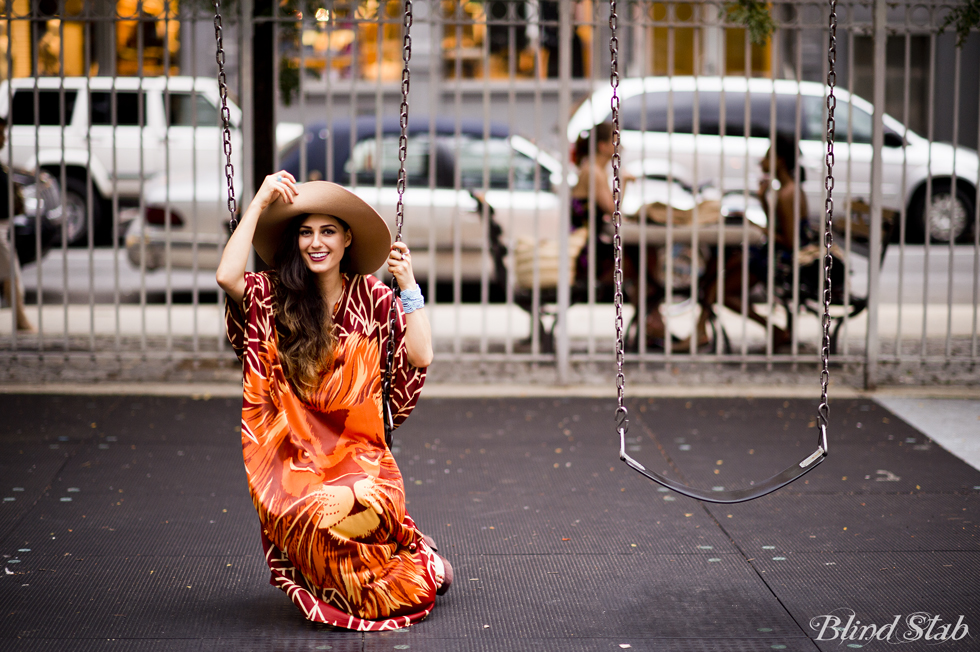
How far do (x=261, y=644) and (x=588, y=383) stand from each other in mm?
4396

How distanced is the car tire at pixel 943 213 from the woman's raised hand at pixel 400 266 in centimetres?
801

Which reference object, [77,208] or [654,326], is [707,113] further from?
[77,208]

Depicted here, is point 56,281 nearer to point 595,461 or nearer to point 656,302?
point 656,302

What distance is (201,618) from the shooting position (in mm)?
3480

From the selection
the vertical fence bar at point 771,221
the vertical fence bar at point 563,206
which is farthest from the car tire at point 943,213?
the vertical fence bar at point 563,206

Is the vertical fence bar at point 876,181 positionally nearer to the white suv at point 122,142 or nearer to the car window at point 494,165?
the car window at point 494,165

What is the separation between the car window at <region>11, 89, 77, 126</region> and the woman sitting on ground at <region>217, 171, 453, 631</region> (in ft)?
16.5

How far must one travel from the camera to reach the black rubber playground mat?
3.42 meters

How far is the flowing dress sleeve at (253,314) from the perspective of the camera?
3412 mm

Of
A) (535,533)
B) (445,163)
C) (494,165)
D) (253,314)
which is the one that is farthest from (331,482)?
(494,165)

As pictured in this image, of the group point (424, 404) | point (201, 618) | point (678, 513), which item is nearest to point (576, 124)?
point (424, 404)

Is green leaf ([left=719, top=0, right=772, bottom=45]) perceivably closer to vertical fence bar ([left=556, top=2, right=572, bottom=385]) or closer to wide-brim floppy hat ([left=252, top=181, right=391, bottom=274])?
vertical fence bar ([left=556, top=2, right=572, bottom=385])

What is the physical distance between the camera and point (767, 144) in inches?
404

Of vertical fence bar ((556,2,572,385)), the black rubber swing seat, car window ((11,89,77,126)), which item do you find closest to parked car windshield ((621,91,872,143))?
vertical fence bar ((556,2,572,385))
